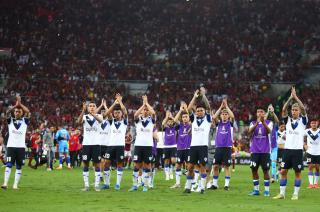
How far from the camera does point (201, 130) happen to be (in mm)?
22109

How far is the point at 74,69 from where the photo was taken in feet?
204

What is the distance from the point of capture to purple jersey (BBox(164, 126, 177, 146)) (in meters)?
28.9

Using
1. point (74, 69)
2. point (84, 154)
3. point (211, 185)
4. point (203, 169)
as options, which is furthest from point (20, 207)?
point (74, 69)

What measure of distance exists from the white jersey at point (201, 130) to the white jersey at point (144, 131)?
1.72 metres

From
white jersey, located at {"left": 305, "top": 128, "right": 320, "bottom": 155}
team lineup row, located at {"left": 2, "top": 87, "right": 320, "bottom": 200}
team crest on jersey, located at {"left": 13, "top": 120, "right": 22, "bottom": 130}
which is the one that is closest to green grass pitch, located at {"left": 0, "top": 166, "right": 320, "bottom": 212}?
team lineup row, located at {"left": 2, "top": 87, "right": 320, "bottom": 200}

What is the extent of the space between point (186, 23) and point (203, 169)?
160 ft

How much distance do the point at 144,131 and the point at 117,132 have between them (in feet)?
3.16

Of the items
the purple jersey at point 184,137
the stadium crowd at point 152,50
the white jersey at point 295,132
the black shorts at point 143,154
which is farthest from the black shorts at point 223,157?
the stadium crowd at point 152,50

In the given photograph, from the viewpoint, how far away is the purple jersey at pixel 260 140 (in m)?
21.6

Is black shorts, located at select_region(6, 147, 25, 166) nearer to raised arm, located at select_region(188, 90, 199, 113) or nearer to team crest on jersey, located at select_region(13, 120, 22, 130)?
team crest on jersey, located at select_region(13, 120, 22, 130)

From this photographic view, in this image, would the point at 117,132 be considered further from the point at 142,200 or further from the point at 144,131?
the point at 142,200

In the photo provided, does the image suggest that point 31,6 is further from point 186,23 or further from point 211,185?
point 211,185

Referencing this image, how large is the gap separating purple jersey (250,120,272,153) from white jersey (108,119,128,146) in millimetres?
4589

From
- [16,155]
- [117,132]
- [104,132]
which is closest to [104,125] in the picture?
[104,132]
